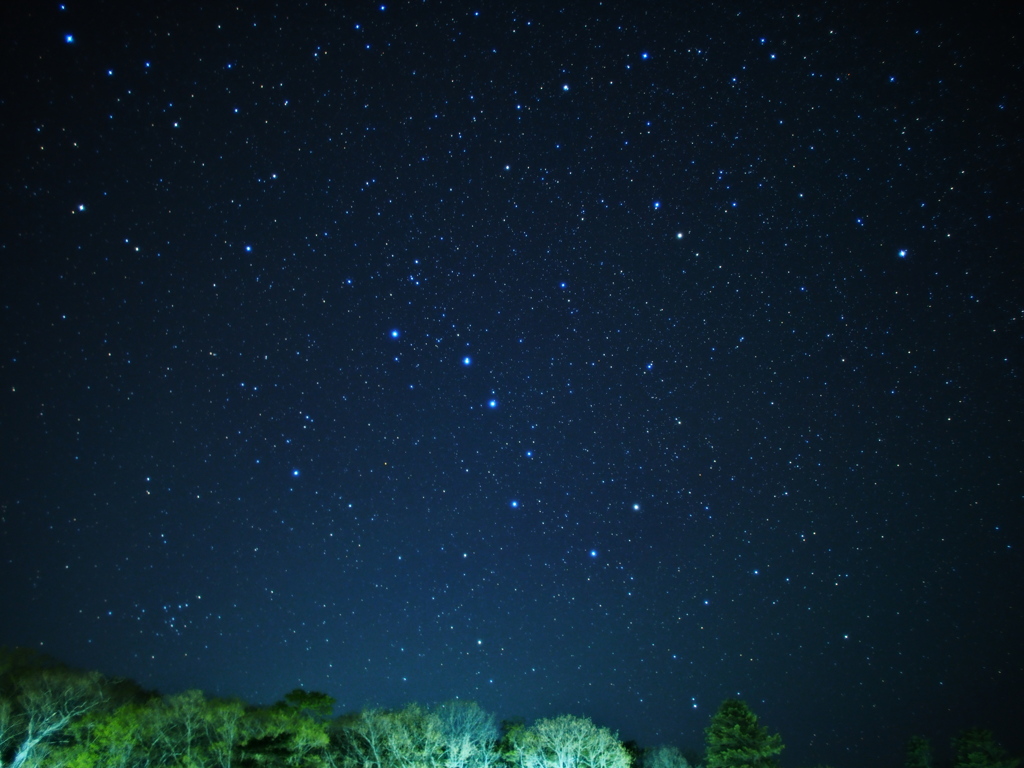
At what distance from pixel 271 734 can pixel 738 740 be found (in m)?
18.4

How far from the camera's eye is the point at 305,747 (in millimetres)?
17703

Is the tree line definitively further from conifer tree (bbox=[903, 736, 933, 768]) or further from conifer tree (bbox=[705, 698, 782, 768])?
conifer tree (bbox=[903, 736, 933, 768])

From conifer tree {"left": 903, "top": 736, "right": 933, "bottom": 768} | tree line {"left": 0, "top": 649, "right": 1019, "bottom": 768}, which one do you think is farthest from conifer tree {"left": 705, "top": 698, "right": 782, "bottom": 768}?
conifer tree {"left": 903, "top": 736, "right": 933, "bottom": 768}

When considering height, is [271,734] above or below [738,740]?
above

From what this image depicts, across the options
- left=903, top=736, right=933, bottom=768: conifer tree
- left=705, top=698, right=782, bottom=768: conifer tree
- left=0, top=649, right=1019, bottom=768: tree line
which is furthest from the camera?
left=903, top=736, right=933, bottom=768: conifer tree

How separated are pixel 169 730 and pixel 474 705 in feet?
36.4

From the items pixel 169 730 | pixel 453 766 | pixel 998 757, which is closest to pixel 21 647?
pixel 169 730

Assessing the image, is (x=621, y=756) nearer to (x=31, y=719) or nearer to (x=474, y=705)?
(x=474, y=705)

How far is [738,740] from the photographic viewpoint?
2264cm

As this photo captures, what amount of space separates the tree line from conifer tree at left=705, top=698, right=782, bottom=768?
0.13 feet

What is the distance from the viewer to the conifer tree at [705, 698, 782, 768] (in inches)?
880

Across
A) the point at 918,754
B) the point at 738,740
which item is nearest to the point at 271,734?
the point at 738,740

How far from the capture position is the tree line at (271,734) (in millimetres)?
16797

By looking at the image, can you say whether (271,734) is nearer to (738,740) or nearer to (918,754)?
(738,740)
